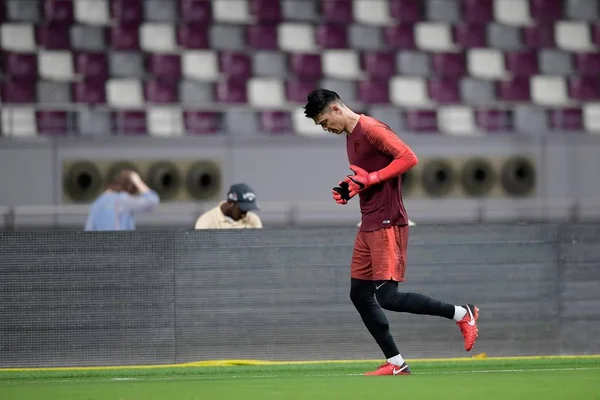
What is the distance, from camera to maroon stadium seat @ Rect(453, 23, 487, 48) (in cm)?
1473

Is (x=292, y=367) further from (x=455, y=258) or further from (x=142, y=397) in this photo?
(x=142, y=397)

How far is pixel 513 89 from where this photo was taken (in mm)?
14703

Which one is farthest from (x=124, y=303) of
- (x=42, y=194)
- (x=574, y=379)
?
(x=42, y=194)

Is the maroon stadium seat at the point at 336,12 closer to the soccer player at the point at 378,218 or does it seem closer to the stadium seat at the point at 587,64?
the stadium seat at the point at 587,64

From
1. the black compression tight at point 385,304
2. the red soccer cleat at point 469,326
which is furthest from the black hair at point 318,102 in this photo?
the red soccer cleat at point 469,326

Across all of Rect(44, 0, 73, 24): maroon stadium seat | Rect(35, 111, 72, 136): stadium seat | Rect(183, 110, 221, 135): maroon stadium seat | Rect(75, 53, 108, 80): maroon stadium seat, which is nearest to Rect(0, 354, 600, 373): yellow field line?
Rect(35, 111, 72, 136): stadium seat

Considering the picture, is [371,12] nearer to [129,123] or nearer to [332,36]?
[332,36]

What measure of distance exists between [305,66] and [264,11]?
77 centimetres

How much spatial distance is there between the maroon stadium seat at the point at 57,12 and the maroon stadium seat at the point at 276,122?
2.33 meters

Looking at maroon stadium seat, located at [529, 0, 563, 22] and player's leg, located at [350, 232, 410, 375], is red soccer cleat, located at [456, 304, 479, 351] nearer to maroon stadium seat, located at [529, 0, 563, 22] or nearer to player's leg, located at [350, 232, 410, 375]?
player's leg, located at [350, 232, 410, 375]

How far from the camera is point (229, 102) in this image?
13938 millimetres

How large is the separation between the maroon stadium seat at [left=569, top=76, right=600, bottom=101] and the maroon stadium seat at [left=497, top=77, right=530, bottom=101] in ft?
1.74

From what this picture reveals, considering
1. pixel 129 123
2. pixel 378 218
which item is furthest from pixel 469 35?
pixel 378 218

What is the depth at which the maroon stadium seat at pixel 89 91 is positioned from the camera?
44.9ft
